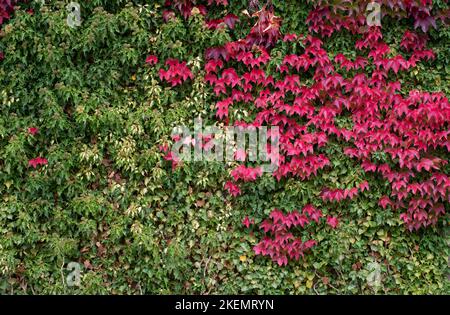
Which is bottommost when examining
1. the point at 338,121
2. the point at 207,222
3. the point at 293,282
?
the point at 293,282

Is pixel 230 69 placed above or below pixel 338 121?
above

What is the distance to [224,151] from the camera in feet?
13.5

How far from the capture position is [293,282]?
4113 millimetres

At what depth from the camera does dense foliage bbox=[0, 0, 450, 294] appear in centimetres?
398

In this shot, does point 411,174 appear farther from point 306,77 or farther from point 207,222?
point 207,222

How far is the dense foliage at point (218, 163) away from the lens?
157 inches

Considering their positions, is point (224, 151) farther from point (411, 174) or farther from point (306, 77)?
point (411, 174)

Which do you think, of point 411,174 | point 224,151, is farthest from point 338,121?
point 224,151

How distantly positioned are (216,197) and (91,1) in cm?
194

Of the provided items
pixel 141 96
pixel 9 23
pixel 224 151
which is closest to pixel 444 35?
pixel 224 151

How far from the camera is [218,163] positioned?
4.09m

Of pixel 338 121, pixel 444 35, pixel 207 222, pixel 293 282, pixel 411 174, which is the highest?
pixel 444 35

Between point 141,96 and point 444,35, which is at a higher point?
point 444,35

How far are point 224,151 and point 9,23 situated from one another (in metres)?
2.07
